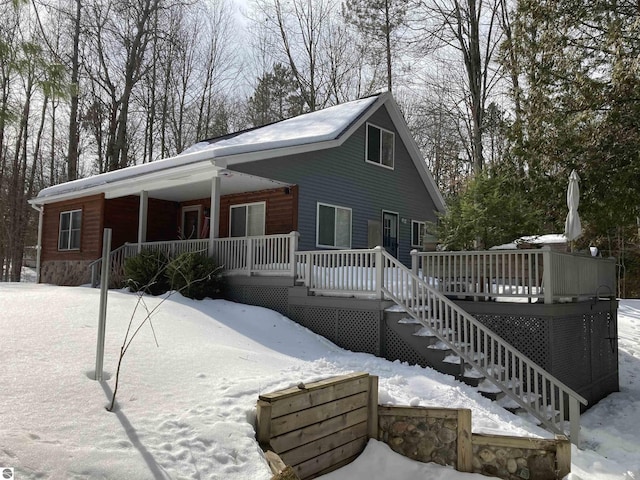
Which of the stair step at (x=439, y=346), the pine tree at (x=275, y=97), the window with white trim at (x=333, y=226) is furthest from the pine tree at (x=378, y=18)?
the stair step at (x=439, y=346)

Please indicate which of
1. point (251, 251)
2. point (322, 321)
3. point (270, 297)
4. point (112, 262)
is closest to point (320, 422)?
point (322, 321)

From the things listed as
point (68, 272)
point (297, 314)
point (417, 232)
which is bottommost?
point (297, 314)

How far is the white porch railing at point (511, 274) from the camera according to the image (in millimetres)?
7801

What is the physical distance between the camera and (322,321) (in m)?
9.42

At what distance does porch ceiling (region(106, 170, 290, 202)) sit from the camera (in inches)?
469

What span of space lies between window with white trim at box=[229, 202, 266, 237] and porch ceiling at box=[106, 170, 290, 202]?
49 centimetres

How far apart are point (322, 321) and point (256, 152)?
4.37 meters

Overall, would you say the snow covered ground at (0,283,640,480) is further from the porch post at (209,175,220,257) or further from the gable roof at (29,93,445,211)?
the gable roof at (29,93,445,211)

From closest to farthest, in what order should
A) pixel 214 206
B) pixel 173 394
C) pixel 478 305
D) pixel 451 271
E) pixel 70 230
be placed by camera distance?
pixel 173 394
pixel 478 305
pixel 451 271
pixel 214 206
pixel 70 230

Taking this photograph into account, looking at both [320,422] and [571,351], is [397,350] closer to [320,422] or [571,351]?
[571,351]

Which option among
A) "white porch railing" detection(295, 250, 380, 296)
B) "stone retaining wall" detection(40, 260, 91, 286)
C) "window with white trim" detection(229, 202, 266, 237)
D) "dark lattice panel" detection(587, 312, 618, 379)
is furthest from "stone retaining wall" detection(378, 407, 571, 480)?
"stone retaining wall" detection(40, 260, 91, 286)

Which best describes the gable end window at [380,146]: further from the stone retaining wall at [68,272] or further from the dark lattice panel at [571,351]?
the stone retaining wall at [68,272]

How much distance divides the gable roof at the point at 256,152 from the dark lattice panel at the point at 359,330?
446 cm

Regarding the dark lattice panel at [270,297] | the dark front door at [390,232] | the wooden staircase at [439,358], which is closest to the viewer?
the wooden staircase at [439,358]
